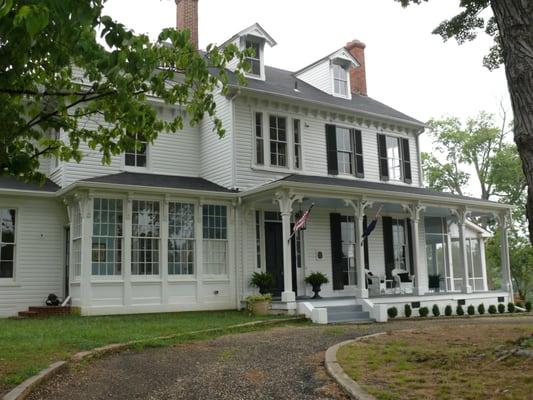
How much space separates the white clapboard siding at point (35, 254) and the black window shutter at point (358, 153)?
9.73 metres

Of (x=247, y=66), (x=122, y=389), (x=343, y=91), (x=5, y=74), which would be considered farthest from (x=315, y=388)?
(x=343, y=91)

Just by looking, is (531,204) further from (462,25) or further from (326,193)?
(326,193)

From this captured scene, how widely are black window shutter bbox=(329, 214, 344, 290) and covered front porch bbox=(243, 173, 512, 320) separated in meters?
0.03

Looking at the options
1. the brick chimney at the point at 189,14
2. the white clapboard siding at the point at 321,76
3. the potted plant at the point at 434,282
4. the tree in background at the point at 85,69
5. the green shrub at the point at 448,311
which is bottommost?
the green shrub at the point at 448,311

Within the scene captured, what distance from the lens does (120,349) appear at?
880 cm

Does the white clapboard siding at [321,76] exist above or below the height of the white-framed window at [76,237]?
above

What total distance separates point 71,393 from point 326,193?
10.8 meters

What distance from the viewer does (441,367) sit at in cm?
666

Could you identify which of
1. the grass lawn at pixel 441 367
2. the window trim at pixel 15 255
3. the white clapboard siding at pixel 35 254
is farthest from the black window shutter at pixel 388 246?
the window trim at pixel 15 255

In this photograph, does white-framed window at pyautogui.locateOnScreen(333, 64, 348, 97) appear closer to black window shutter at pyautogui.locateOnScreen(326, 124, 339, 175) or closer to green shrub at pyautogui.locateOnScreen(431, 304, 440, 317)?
black window shutter at pyautogui.locateOnScreen(326, 124, 339, 175)

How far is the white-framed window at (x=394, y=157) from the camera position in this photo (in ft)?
68.4

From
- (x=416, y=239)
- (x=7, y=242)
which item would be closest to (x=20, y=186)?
(x=7, y=242)

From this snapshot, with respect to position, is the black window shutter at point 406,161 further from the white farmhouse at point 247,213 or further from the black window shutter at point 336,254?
the black window shutter at point 336,254

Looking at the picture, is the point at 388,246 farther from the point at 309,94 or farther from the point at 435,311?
the point at 309,94
